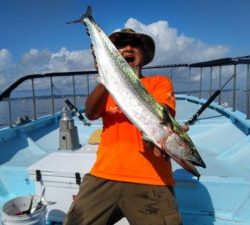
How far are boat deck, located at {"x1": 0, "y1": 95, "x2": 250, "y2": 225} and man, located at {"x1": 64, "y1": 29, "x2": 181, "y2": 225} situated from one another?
45.1 inches

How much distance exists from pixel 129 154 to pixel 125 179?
184mm

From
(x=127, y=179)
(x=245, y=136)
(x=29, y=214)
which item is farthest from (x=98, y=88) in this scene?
(x=245, y=136)

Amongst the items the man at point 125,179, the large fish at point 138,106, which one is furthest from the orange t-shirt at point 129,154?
the large fish at point 138,106

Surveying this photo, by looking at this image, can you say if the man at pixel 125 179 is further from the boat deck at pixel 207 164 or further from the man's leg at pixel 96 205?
the boat deck at pixel 207 164

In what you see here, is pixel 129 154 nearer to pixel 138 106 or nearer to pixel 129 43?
pixel 138 106

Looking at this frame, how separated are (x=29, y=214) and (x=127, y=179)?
1.08m

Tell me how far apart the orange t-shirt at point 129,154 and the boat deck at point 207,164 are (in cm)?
114

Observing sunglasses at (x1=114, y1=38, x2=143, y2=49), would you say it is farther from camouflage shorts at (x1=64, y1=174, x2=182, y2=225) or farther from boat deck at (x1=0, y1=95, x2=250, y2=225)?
boat deck at (x1=0, y1=95, x2=250, y2=225)

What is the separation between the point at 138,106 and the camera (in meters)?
1.87

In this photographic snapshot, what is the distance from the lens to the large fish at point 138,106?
1.80 m

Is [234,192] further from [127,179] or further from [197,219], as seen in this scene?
[127,179]

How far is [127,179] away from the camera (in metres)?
2.30

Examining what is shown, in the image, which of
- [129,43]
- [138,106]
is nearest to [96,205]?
[138,106]

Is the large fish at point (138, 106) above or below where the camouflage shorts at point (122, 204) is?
above
